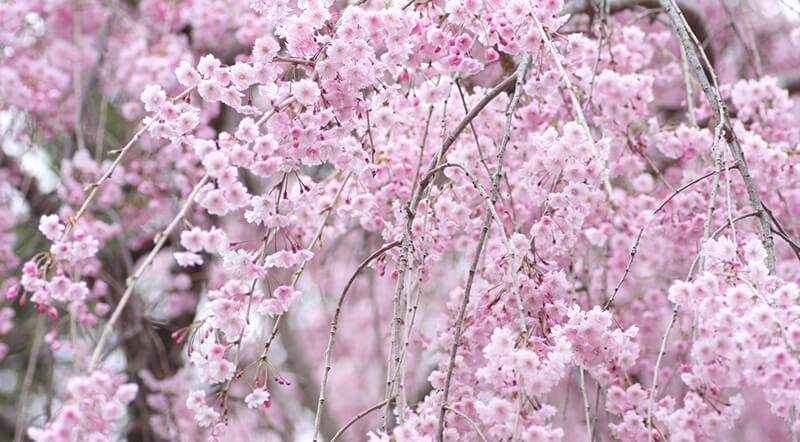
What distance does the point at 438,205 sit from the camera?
1909 millimetres

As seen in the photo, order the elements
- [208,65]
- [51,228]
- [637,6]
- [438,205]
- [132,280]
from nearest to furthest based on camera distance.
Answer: [132,280]
[208,65]
[51,228]
[438,205]
[637,6]

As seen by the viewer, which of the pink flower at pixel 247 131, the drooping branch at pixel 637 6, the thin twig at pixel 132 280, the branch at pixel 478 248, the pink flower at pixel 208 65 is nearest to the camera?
the thin twig at pixel 132 280

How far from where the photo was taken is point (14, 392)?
4898 millimetres

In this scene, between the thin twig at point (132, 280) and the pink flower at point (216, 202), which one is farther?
the pink flower at point (216, 202)

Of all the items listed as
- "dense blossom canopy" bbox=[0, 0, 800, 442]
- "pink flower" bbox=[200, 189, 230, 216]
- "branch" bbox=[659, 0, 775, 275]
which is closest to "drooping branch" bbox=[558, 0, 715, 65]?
"dense blossom canopy" bbox=[0, 0, 800, 442]

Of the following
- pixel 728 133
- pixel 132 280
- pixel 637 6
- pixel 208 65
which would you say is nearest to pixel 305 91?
pixel 208 65

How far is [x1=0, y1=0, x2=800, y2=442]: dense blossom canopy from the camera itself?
1288 millimetres

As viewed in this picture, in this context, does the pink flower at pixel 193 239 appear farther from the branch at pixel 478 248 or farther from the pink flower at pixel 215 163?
the branch at pixel 478 248

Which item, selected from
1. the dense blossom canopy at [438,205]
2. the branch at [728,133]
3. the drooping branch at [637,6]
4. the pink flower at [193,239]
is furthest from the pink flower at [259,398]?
the drooping branch at [637,6]

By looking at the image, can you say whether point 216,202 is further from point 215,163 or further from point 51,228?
point 51,228

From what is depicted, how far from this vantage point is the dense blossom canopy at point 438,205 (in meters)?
1.29

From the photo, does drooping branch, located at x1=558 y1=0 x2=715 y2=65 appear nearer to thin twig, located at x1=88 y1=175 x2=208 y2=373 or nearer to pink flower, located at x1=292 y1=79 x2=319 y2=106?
pink flower, located at x1=292 y1=79 x2=319 y2=106

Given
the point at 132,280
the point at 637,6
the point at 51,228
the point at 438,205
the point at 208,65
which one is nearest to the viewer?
the point at 132,280

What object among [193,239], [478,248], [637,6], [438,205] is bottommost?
[193,239]
